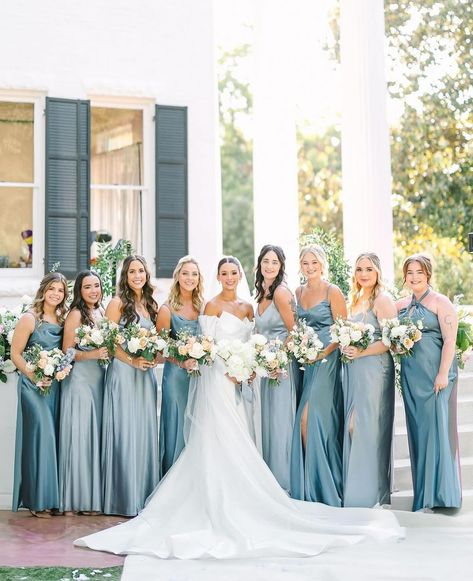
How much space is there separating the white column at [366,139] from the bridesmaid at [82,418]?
369 centimetres

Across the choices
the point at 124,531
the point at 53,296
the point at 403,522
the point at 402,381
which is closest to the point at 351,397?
the point at 402,381

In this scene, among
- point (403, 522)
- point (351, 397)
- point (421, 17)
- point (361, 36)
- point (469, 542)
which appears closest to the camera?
point (469, 542)

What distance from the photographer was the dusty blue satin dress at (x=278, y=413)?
6.98 metres

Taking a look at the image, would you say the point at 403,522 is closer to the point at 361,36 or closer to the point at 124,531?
the point at 124,531

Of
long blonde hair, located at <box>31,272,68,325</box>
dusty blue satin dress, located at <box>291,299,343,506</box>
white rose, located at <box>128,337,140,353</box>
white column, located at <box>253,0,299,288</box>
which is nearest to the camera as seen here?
white rose, located at <box>128,337,140,353</box>

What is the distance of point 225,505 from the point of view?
6117 millimetres

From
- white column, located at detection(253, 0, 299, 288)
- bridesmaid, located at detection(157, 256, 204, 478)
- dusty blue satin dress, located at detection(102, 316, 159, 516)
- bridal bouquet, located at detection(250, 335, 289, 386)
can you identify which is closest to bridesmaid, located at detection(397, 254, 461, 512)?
bridal bouquet, located at detection(250, 335, 289, 386)

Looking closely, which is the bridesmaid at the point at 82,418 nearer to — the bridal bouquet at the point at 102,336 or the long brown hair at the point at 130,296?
the bridal bouquet at the point at 102,336

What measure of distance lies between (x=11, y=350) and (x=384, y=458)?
3.13m

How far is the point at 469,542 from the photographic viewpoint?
5.89 meters

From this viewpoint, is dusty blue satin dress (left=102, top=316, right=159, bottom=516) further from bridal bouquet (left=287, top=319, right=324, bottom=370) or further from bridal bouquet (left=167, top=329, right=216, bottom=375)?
bridal bouquet (left=287, top=319, right=324, bottom=370)

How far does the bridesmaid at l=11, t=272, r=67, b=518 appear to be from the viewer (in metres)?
6.88

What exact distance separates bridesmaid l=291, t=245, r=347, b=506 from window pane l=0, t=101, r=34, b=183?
410 centimetres

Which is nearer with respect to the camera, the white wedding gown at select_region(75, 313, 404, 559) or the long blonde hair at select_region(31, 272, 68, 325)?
the white wedding gown at select_region(75, 313, 404, 559)
